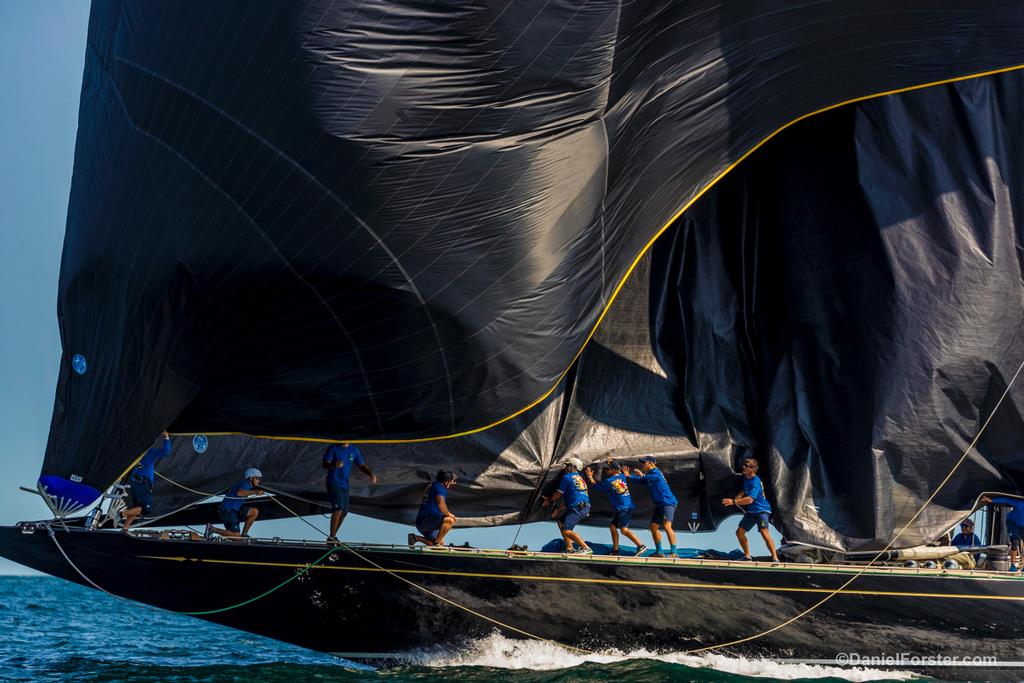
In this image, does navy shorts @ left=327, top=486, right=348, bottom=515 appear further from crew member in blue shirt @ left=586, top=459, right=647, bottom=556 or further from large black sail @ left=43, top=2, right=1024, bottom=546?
crew member in blue shirt @ left=586, top=459, right=647, bottom=556

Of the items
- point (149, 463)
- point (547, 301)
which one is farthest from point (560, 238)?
point (149, 463)

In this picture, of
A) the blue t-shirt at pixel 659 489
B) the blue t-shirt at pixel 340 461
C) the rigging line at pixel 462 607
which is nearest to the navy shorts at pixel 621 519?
the blue t-shirt at pixel 659 489

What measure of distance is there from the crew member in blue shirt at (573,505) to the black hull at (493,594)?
0.59m

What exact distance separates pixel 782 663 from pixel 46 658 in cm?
771

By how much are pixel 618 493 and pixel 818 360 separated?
2.97m

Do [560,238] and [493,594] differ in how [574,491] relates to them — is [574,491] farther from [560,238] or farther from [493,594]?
[560,238]

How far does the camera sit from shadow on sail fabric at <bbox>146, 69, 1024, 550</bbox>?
11.8 meters

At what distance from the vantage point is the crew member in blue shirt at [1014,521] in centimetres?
1204

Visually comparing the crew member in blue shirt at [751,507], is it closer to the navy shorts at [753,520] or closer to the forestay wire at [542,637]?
the navy shorts at [753,520]

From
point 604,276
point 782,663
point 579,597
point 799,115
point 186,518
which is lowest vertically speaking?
point 782,663

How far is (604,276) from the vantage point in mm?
10586

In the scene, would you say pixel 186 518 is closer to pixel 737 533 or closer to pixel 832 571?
pixel 737 533

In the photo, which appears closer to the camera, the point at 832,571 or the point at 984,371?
the point at 832,571

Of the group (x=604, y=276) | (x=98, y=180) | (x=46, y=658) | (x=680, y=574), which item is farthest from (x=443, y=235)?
(x=46, y=658)
